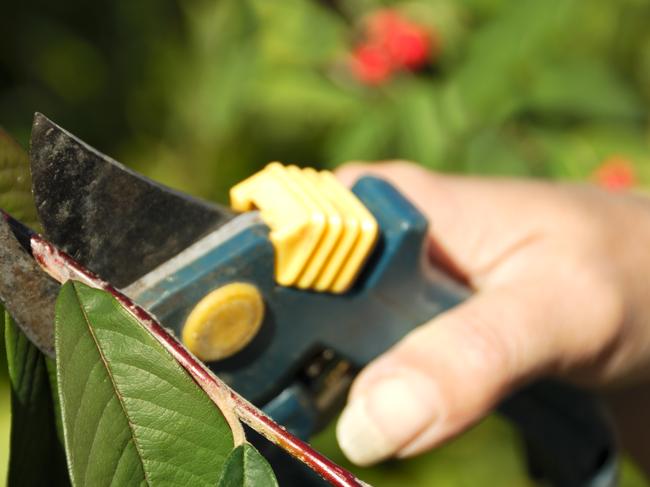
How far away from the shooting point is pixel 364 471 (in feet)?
7.08

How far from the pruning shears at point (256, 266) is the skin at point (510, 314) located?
0.05 metres

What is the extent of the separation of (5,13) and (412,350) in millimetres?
2010

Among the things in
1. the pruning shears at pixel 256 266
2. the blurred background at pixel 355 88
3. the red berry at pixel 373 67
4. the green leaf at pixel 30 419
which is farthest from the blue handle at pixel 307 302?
the red berry at pixel 373 67

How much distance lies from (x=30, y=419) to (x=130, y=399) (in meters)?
0.12

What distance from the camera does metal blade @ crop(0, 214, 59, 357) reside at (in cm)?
67

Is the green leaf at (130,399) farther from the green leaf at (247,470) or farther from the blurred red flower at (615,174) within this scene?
the blurred red flower at (615,174)

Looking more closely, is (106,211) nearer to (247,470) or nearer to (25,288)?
(25,288)

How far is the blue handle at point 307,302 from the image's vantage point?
845 millimetres

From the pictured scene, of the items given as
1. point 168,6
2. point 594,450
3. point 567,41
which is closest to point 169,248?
point 594,450

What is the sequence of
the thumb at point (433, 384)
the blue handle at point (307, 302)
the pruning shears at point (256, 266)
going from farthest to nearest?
the thumb at point (433, 384), the blue handle at point (307, 302), the pruning shears at point (256, 266)

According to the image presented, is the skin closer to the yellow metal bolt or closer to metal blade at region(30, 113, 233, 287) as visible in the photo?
the yellow metal bolt

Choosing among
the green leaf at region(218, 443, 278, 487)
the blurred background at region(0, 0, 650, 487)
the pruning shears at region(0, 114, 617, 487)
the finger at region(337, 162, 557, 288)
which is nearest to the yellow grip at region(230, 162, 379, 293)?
the pruning shears at region(0, 114, 617, 487)

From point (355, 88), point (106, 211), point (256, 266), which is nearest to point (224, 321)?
point (256, 266)

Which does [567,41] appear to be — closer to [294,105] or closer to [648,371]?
[294,105]
